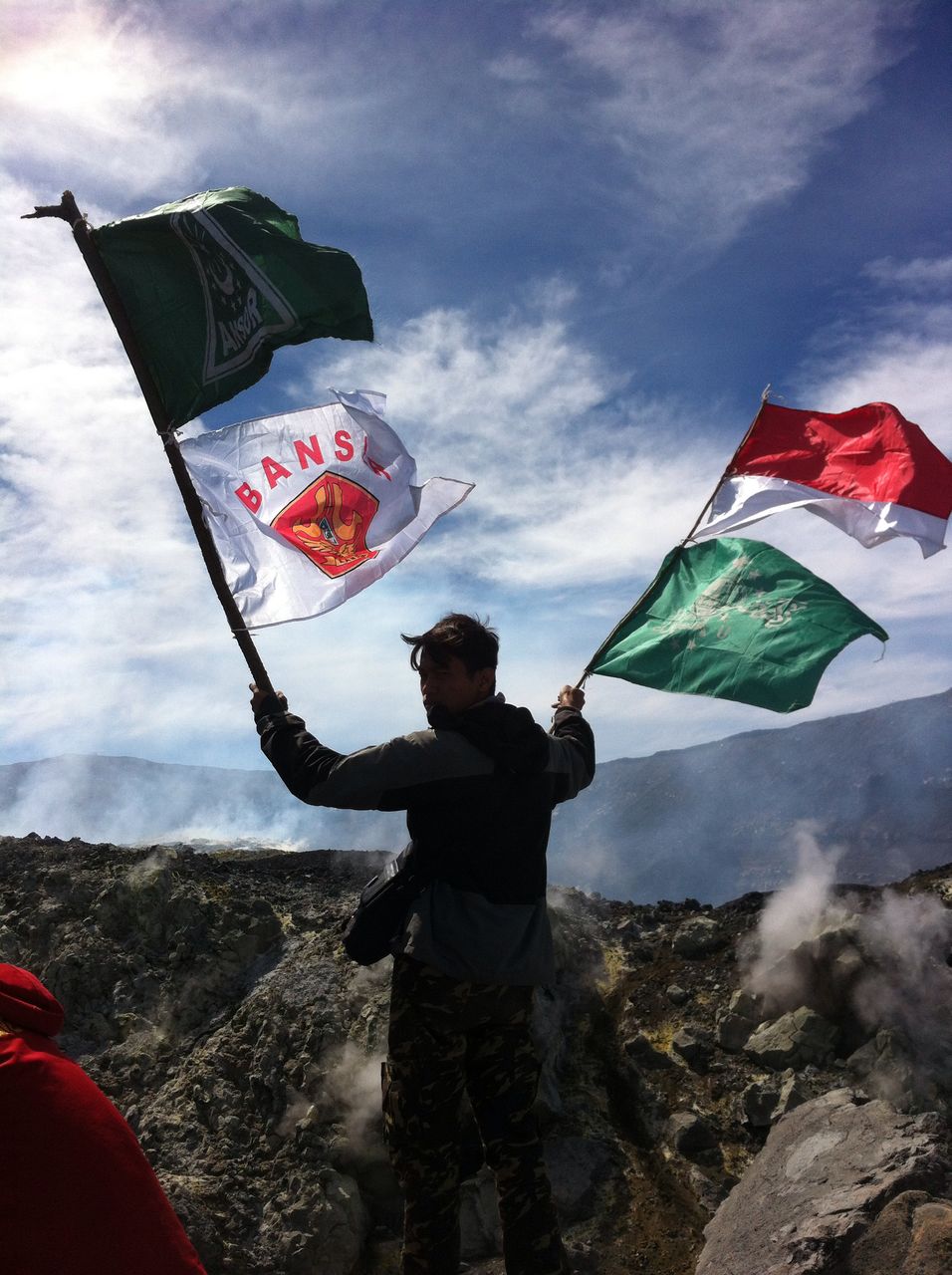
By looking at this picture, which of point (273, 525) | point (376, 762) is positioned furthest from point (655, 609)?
point (376, 762)

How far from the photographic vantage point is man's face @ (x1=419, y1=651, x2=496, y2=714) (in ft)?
9.32

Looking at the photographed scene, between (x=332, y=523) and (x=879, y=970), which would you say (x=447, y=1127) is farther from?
(x=879, y=970)

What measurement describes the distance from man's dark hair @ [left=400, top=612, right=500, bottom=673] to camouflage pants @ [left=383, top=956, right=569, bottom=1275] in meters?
0.96

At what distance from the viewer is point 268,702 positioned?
3.20m

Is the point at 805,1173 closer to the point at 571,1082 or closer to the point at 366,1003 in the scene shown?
the point at 571,1082

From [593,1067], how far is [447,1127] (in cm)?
263

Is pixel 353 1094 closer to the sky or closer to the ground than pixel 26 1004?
closer to the ground

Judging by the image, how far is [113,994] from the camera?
511 cm

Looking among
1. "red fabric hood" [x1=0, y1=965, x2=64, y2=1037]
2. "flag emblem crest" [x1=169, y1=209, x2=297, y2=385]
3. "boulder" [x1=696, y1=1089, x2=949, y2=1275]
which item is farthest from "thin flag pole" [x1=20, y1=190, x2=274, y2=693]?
"boulder" [x1=696, y1=1089, x2=949, y2=1275]

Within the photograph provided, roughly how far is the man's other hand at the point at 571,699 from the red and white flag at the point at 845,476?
1354 mm

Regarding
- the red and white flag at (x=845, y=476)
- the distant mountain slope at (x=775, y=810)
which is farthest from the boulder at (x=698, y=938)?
the distant mountain slope at (x=775, y=810)

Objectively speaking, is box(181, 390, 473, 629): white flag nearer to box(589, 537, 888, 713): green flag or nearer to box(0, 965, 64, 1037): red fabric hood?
box(589, 537, 888, 713): green flag

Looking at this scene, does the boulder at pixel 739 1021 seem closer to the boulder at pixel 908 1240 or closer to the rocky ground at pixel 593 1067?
the rocky ground at pixel 593 1067

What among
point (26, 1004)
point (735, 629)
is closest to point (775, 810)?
point (735, 629)
